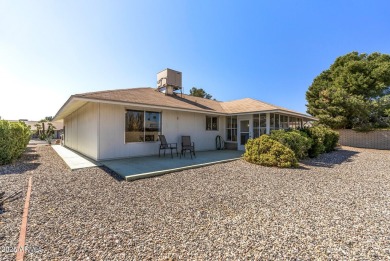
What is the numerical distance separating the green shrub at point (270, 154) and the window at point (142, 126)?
4.88 meters

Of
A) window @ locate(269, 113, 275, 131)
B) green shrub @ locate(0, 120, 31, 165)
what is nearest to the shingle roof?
window @ locate(269, 113, 275, 131)

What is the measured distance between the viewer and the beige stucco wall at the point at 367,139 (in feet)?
46.8

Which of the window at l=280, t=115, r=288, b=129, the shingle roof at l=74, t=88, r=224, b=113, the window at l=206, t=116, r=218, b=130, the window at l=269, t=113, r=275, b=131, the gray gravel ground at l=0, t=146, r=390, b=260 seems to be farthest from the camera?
the window at l=206, t=116, r=218, b=130

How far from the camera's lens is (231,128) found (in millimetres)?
12672

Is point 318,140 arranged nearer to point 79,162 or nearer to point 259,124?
point 259,124

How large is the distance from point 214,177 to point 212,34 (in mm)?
10183

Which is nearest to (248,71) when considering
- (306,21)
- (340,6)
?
(306,21)

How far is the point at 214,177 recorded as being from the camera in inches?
217

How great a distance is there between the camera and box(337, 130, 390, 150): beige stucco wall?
14.3 meters

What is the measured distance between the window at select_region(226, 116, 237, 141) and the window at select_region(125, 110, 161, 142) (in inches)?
222

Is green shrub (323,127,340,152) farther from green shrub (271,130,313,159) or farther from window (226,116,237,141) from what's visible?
window (226,116,237,141)

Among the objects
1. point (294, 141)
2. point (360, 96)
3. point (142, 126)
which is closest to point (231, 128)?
point (294, 141)

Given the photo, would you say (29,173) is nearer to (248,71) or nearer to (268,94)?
(248,71)

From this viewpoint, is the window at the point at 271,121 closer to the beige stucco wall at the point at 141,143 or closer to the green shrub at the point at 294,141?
the green shrub at the point at 294,141
